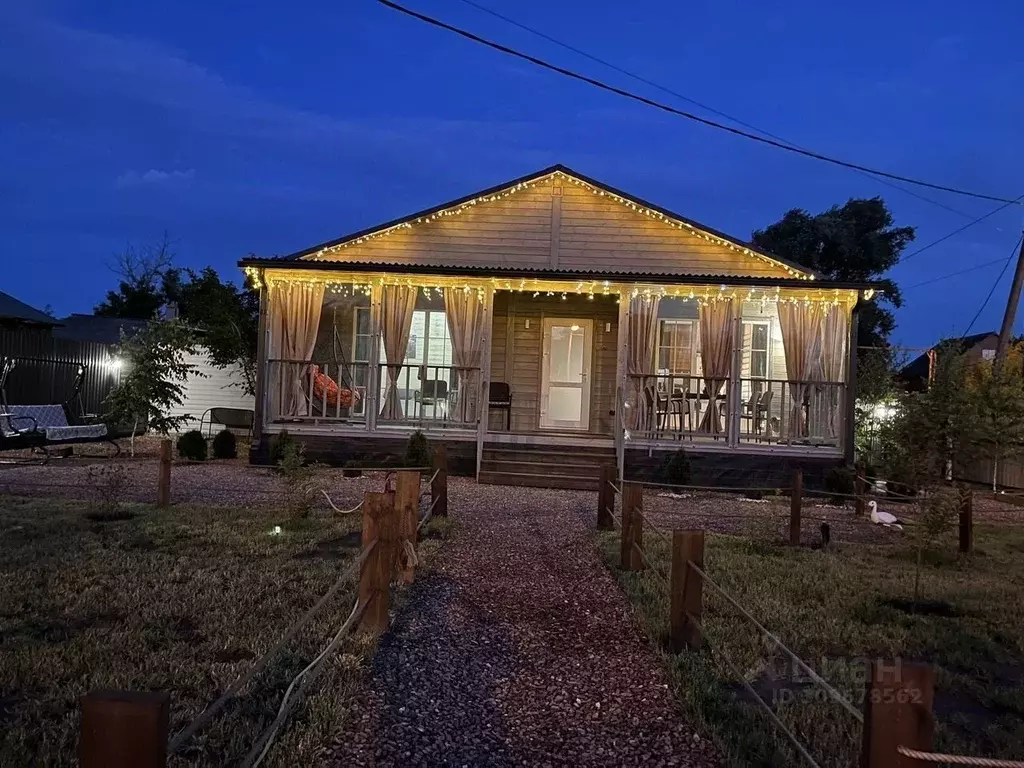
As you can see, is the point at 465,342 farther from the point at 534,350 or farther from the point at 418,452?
the point at 534,350

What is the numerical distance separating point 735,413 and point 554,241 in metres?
4.75

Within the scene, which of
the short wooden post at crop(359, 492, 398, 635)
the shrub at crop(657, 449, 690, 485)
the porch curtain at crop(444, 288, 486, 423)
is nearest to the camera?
the short wooden post at crop(359, 492, 398, 635)

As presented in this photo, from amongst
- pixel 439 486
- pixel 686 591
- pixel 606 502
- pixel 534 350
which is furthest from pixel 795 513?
pixel 534 350

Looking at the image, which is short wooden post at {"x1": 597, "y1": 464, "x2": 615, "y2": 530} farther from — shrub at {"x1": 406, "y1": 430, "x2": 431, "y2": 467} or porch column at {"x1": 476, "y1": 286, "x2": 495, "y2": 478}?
shrub at {"x1": 406, "y1": 430, "x2": 431, "y2": 467}

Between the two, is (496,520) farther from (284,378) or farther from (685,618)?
(284,378)

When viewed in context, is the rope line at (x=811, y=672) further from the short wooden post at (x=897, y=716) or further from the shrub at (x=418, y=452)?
the shrub at (x=418, y=452)

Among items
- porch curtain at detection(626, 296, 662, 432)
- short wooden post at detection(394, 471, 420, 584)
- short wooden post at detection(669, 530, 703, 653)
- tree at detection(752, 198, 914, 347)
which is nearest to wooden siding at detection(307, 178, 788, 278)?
porch curtain at detection(626, 296, 662, 432)

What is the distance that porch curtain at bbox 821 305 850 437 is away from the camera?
13383 mm

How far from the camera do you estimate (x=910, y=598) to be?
6.05 m

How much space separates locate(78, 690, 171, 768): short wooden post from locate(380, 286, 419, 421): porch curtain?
12103 millimetres

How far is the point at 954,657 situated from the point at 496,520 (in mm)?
5103

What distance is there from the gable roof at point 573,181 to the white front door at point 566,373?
8.13 feet

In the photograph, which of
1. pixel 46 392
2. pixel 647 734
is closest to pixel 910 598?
pixel 647 734

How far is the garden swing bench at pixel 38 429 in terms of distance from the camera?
42.1ft
